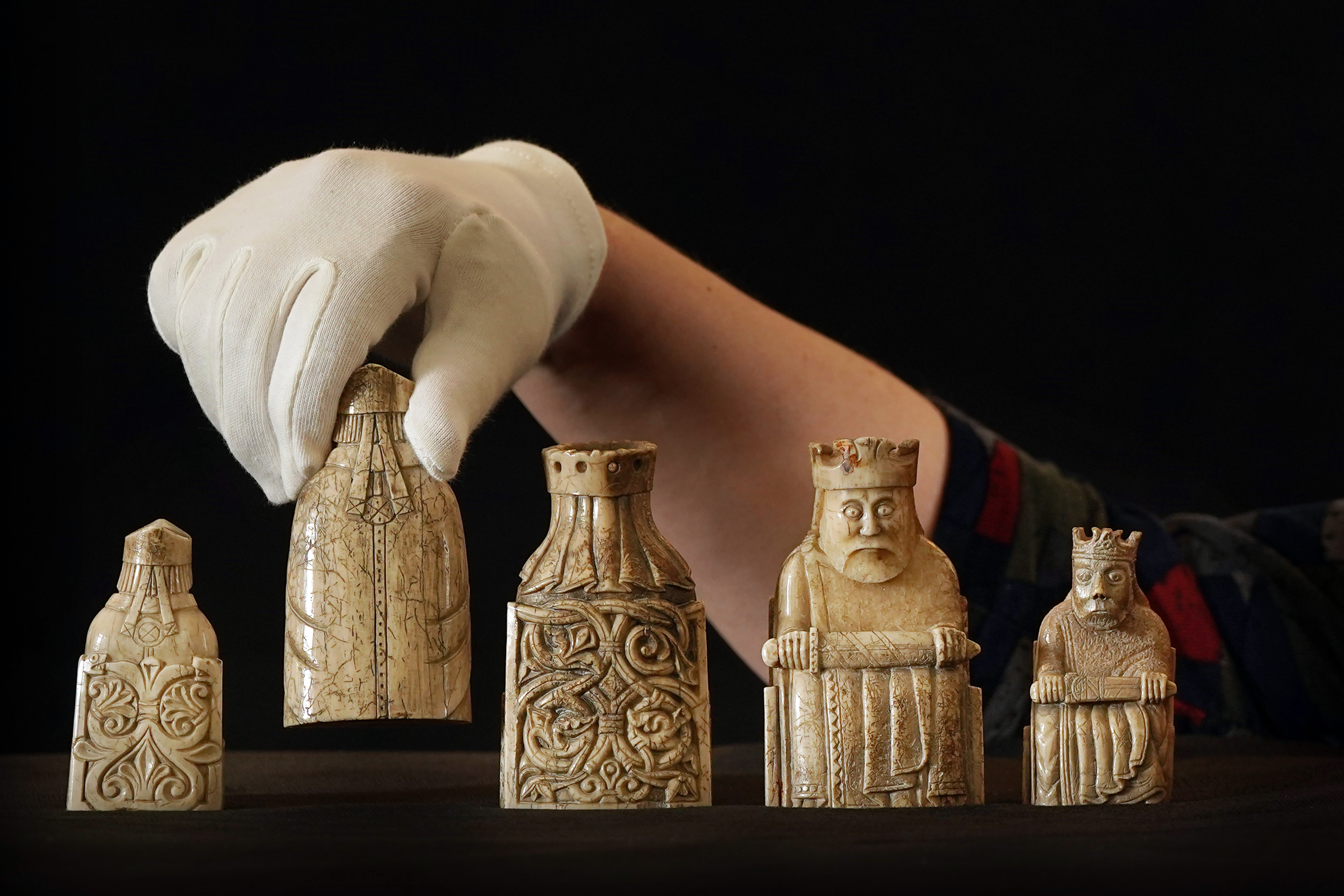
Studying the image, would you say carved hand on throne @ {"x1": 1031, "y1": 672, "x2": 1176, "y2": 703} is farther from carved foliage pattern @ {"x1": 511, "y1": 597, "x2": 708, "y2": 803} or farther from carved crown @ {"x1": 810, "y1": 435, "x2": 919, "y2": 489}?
carved foliage pattern @ {"x1": 511, "y1": 597, "x2": 708, "y2": 803}

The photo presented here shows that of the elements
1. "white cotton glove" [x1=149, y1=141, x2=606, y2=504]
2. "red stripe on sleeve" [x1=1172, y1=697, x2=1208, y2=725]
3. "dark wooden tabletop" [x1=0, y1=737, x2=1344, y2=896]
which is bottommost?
"dark wooden tabletop" [x1=0, y1=737, x2=1344, y2=896]

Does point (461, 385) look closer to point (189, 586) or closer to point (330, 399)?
point (330, 399)

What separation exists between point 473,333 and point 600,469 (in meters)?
0.32

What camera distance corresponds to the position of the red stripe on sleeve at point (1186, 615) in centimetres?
268

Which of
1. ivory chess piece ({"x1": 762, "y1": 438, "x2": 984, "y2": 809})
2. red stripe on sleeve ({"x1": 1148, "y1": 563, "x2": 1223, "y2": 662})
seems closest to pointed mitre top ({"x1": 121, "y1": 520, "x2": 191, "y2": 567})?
ivory chess piece ({"x1": 762, "y1": 438, "x2": 984, "y2": 809})

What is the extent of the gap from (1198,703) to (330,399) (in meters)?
1.45

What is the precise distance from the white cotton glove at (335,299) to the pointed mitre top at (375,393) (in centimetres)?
2

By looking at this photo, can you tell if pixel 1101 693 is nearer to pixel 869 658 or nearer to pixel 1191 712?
pixel 869 658

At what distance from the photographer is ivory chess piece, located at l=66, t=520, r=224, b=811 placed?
6.55 feet

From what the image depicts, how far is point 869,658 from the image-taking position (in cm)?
193

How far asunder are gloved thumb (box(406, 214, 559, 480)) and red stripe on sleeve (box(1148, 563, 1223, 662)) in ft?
3.35

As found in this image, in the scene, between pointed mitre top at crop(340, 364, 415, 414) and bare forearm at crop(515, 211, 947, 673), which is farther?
bare forearm at crop(515, 211, 947, 673)

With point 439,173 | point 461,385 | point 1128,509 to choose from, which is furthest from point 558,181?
point 1128,509

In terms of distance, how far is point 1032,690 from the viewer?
197cm
